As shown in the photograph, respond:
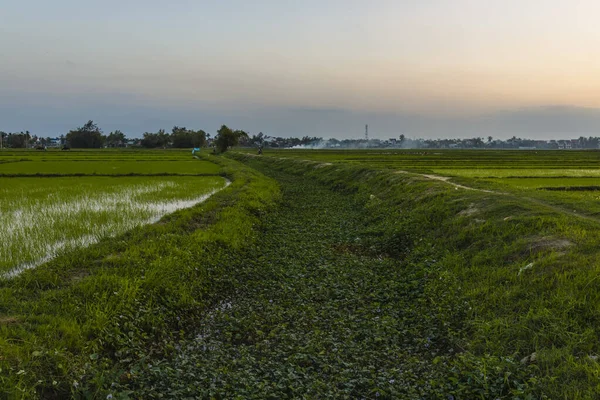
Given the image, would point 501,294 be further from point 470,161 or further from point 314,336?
point 470,161

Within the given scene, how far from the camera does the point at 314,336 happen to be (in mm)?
5367

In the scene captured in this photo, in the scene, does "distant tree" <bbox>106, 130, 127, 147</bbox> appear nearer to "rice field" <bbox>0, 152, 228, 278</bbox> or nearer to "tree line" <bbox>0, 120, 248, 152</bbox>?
"tree line" <bbox>0, 120, 248, 152</bbox>

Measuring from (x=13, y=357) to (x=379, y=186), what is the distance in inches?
667

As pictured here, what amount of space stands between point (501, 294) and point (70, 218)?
11.1m

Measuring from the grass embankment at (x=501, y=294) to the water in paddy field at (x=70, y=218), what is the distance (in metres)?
5.75

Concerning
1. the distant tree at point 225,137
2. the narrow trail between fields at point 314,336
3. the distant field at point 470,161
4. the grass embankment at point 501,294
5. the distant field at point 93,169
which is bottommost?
the narrow trail between fields at point 314,336

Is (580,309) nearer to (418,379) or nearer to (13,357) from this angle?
(418,379)

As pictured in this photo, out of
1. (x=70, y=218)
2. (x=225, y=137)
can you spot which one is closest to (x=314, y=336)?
(x=70, y=218)

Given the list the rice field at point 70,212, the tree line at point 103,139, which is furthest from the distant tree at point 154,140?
the rice field at point 70,212

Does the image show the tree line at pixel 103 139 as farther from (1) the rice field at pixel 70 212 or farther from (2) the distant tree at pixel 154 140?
(1) the rice field at pixel 70 212

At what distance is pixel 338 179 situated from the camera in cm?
2491

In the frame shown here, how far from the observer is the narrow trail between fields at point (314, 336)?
4156 millimetres

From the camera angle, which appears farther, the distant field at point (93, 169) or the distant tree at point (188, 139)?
the distant tree at point (188, 139)

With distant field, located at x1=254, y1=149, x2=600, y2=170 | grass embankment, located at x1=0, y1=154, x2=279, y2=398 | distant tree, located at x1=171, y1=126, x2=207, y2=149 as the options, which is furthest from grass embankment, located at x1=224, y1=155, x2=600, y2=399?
distant tree, located at x1=171, y1=126, x2=207, y2=149
